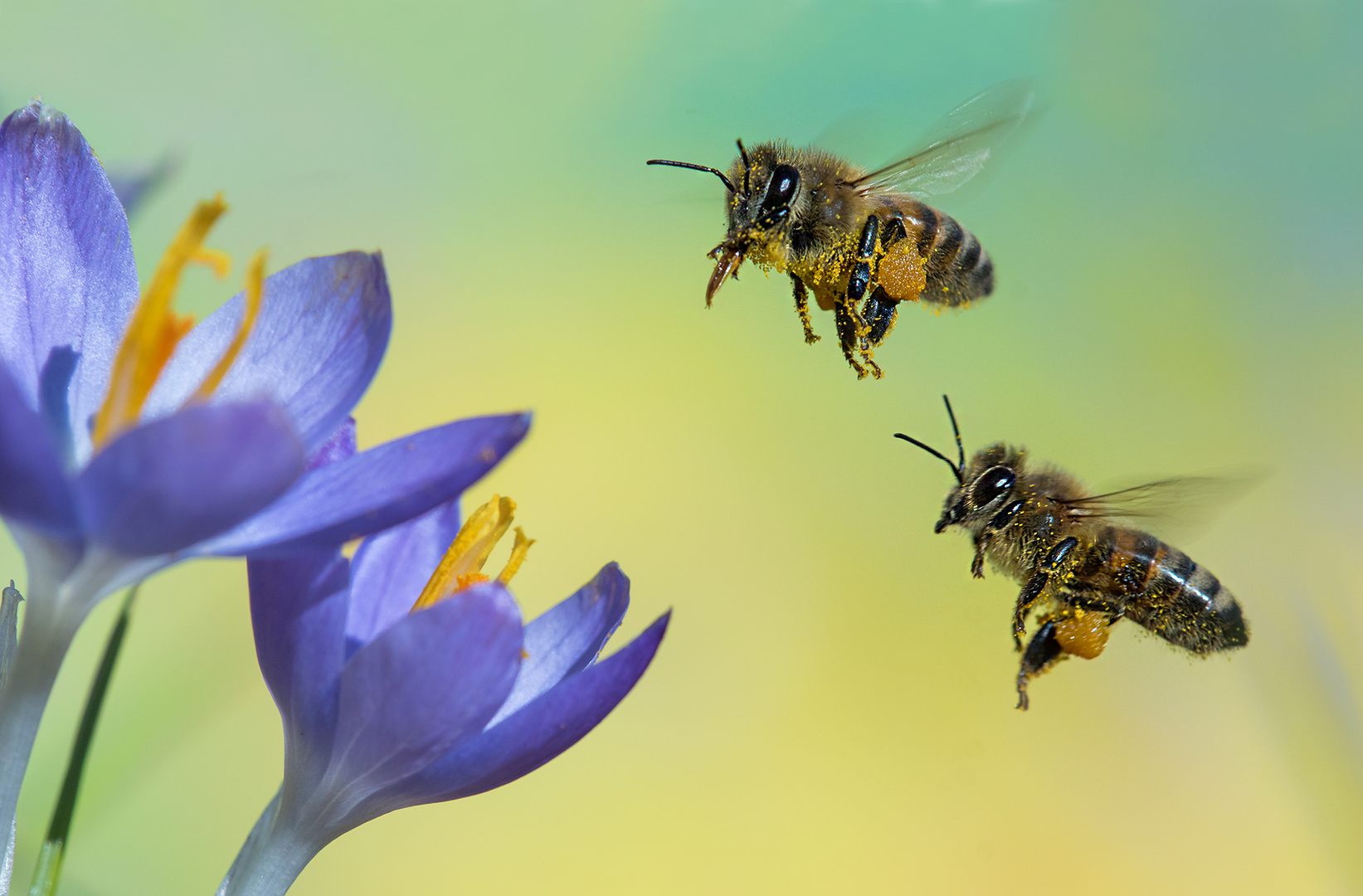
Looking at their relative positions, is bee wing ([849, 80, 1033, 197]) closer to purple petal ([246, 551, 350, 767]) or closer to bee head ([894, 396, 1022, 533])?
bee head ([894, 396, 1022, 533])

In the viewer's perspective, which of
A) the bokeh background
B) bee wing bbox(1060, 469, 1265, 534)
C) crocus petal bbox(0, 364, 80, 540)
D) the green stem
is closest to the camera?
crocus petal bbox(0, 364, 80, 540)

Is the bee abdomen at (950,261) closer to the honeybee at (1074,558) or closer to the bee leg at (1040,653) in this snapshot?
the honeybee at (1074,558)

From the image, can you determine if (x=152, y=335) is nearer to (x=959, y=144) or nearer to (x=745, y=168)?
(x=745, y=168)

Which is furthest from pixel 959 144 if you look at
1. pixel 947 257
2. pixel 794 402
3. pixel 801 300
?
pixel 794 402

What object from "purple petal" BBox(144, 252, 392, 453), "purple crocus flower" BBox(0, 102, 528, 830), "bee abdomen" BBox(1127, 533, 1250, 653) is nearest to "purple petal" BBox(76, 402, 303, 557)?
"purple crocus flower" BBox(0, 102, 528, 830)

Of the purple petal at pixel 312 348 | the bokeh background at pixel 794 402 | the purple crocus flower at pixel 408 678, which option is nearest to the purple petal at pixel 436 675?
the purple crocus flower at pixel 408 678

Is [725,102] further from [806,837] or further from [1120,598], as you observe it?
[1120,598]
